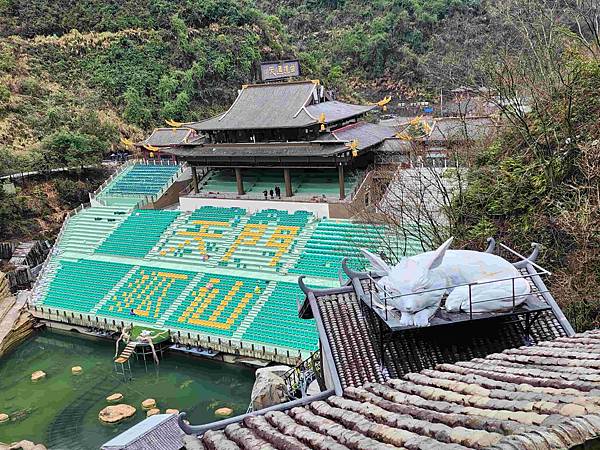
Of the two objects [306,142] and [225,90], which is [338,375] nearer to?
[306,142]

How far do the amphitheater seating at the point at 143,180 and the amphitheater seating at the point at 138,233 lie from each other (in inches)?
92.8

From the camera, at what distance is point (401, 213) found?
17.3m

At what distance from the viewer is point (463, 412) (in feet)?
11.5

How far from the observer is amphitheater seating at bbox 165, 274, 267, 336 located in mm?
18234

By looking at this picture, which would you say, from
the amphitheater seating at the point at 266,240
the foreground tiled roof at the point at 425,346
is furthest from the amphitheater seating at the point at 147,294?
the foreground tiled roof at the point at 425,346

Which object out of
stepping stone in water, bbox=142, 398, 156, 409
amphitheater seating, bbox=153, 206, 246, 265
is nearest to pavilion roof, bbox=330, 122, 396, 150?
amphitheater seating, bbox=153, 206, 246, 265

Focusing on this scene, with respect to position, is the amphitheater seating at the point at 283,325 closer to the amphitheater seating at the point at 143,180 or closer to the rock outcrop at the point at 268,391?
the rock outcrop at the point at 268,391

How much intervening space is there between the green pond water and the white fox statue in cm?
929

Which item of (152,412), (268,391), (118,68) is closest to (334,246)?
(268,391)

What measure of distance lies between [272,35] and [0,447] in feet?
150

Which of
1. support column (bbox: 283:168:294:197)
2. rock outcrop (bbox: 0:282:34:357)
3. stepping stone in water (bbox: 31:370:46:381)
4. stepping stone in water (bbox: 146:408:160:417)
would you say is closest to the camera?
stepping stone in water (bbox: 146:408:160:417)

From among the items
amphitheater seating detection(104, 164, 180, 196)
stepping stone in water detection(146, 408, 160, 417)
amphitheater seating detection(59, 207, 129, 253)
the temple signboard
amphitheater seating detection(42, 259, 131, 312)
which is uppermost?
the temple signboard

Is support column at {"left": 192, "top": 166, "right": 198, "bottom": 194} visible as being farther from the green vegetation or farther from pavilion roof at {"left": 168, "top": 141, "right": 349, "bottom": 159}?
the green vegetation

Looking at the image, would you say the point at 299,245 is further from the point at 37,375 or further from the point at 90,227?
the point at 90,227
